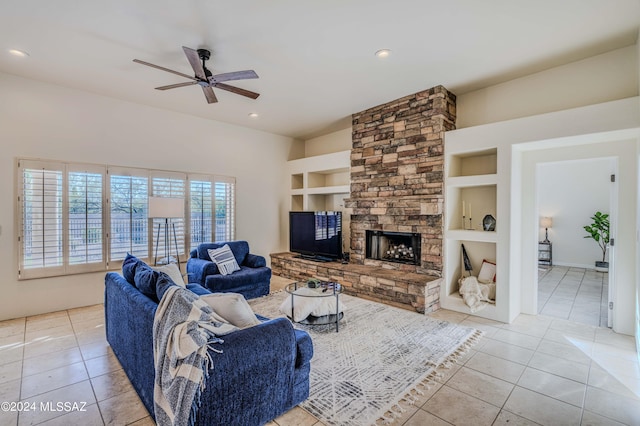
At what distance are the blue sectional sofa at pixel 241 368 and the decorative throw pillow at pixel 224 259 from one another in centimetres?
206

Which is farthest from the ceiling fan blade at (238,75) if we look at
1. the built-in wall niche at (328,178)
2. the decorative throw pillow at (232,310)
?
the built-in wall niche at (328,178)

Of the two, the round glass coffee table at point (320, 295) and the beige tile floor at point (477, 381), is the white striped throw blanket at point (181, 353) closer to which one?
the beige tile floor at point (477, 381)

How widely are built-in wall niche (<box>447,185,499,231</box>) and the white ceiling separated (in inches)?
58.0

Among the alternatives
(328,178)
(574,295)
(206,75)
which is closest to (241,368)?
(206,75)

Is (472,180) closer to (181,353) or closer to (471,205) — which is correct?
(471,205)

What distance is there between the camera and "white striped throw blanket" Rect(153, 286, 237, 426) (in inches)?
61.1

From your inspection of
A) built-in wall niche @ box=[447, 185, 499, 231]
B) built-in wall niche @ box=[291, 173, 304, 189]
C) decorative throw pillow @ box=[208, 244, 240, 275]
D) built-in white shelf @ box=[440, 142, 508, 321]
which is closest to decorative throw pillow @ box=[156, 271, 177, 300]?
decorative throw pillow @ box=[208, 244, 240, 275]

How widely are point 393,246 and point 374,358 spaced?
2.47 meters

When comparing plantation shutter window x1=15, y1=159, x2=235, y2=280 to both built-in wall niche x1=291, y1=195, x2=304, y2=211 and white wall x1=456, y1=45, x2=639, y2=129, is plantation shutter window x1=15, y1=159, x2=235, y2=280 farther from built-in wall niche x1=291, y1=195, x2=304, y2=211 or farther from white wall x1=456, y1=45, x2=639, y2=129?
white wall x1=456, y1=45, x2=639, y2=129

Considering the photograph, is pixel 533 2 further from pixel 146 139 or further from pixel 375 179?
pixel 146 139

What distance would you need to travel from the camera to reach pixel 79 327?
11.6ft

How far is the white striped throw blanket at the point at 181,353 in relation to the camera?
5.09 feet

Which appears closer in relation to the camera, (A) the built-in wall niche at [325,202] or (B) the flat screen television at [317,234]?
(B) the flat screen television at [317,234]

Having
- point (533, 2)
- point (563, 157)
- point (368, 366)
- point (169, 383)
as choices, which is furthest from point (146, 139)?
point (563, 157)
